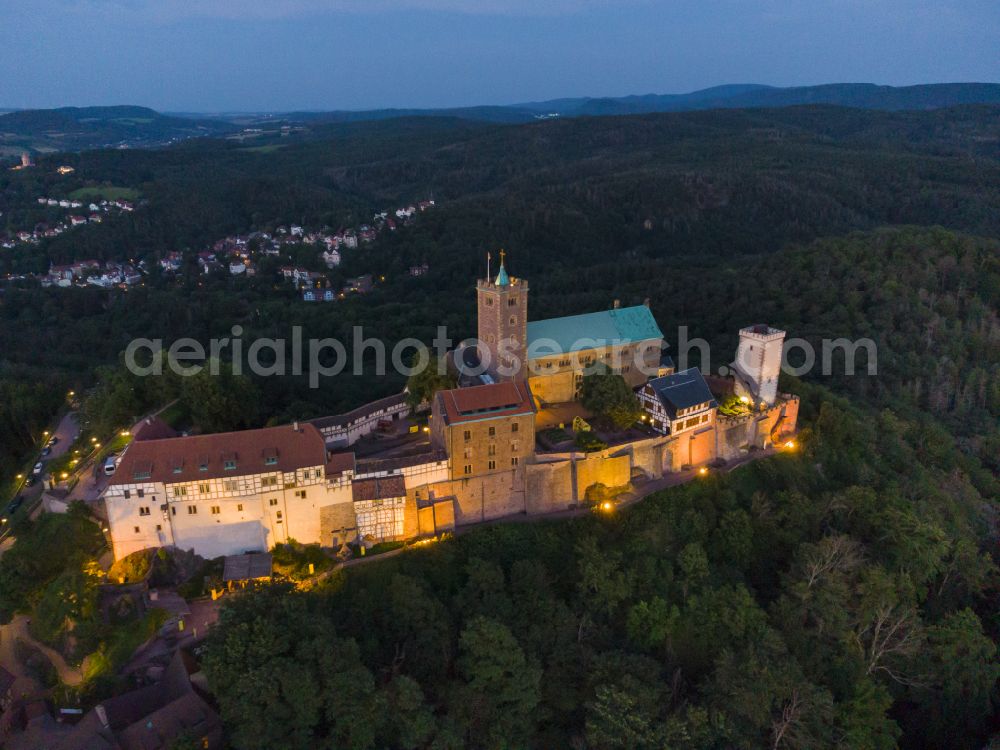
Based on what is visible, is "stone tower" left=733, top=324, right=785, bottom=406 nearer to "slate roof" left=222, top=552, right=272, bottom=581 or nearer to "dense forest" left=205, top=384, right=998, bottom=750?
"dense forest" left=205, top=384, right=998, bottom=750

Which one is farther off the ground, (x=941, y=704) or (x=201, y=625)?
(x=201, y=625)

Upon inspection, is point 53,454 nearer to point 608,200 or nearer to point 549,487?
point 549,487

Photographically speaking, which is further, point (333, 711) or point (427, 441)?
point (427, 441)

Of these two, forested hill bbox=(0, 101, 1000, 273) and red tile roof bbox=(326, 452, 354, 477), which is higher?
forested hill bbox=(0, 101, 1000, 273)

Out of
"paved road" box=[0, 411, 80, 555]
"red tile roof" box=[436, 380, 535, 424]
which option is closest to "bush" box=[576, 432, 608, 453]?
"red tile roof" box=[436, 380, 535, 424]

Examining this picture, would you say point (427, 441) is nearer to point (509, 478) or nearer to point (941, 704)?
point (509, 478)

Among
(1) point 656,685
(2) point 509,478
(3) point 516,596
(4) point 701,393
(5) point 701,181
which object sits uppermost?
(5) point 701,181

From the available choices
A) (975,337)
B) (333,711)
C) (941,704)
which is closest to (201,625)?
(333,711)

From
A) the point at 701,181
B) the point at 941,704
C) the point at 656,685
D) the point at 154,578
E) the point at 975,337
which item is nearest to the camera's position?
the point at 656,685
